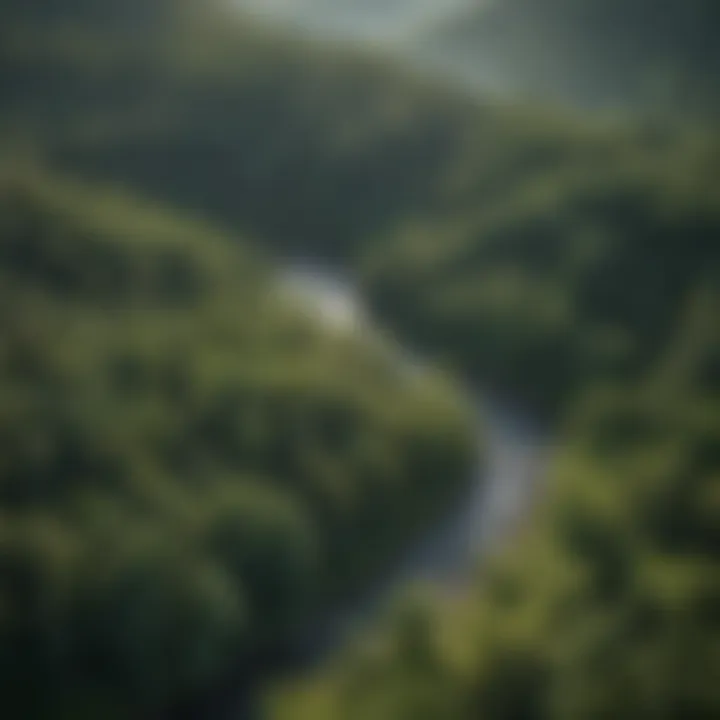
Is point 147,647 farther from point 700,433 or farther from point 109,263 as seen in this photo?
point 109,263

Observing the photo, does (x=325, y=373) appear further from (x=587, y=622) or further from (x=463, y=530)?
(x=587, y=622)

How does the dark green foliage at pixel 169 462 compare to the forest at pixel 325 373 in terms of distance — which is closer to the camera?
the forest at pixel 325 373

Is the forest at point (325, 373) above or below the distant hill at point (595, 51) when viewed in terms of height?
below

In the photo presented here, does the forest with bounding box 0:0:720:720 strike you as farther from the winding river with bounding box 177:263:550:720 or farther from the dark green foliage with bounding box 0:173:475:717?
the winding river with bounding box 177:263:550:720

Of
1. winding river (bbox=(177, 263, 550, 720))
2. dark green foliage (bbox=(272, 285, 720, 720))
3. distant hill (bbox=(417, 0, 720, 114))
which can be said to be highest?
distant hill (bbox=(417, 0, 720, 114))

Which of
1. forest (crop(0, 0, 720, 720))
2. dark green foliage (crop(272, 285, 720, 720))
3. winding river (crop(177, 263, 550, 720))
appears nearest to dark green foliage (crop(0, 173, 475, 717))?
forest (crop(0, 0, 720, 720))

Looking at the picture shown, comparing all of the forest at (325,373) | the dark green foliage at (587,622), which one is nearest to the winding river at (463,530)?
the forest at (325,373)

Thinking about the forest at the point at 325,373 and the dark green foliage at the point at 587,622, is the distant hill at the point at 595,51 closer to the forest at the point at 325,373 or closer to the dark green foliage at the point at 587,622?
→ the forest at the point at 325,373

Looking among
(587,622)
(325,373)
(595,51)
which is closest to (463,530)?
(325,373)
